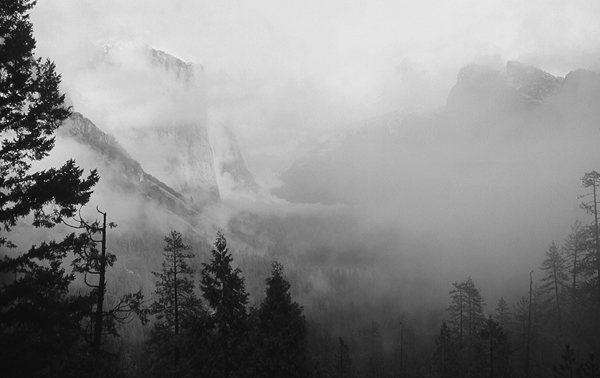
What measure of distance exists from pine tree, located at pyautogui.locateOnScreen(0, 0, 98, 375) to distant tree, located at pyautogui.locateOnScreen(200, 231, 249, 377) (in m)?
14.1

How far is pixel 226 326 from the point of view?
2675cm

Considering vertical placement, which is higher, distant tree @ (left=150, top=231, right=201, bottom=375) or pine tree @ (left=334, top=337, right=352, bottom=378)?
distant tree @ (left=150, top=231, right=201, bottom=375)

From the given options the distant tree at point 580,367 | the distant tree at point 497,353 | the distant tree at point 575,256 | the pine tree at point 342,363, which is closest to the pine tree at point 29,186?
the distant tree at point 580,367

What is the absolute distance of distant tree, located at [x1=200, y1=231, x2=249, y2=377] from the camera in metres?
26.4

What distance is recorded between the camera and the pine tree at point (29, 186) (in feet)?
39.1

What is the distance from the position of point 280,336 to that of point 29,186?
18.5 metres

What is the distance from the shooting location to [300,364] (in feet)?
87.6

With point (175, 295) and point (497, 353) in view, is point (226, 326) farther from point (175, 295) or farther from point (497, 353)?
point (497, 353)

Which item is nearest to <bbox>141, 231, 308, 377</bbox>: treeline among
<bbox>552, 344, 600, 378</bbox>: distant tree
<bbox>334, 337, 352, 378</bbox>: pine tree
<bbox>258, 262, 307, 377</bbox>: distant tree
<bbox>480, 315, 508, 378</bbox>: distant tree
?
<bbox>258, 262, 307, 377</bbox>: distant tree

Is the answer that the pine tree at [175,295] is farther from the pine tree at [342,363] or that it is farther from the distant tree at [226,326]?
the pine tree at [342,363]

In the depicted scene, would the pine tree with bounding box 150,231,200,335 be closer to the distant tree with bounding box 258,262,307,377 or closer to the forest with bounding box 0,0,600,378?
the forest with bounding box 0,0,600,378

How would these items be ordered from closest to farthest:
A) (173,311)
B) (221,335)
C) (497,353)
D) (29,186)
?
(29,186) < (221,335) < (173,311) < (497,353)

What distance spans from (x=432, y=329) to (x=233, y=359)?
440 feet

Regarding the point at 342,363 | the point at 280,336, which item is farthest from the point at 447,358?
the point at 280,336
